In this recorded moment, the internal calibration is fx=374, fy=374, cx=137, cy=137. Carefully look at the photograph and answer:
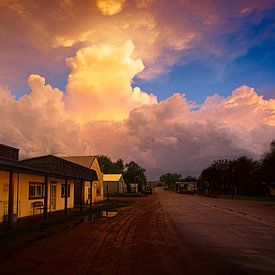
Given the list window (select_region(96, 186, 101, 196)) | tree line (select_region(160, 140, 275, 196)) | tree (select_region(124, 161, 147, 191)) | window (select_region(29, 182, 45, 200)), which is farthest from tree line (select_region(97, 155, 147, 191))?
window (select_region(29, 182, 45, 200))

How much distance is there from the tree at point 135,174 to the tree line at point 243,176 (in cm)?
3568

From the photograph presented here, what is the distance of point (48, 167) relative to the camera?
2309cm

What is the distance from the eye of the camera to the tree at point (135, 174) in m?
135

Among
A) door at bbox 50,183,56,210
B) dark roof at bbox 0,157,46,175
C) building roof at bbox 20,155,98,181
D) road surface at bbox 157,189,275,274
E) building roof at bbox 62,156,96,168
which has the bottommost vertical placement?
road surface at bbox 157,189,275,274

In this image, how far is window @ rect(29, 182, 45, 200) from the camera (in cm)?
2576

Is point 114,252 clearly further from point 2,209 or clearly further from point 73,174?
point 73,174

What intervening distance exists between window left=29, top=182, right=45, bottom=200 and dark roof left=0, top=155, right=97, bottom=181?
162 cm

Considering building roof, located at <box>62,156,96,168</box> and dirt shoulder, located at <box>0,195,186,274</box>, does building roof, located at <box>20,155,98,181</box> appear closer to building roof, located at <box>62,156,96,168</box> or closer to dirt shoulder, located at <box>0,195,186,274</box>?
dirt shoulder, located at <box>0,195,186,274</box>

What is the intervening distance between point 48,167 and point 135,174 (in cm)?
12251

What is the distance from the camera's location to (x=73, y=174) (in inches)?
1137

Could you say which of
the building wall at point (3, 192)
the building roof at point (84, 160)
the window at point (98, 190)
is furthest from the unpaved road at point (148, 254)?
the window at point (98, 190)

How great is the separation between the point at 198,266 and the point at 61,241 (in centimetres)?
644

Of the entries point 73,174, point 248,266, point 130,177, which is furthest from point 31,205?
point 130,177

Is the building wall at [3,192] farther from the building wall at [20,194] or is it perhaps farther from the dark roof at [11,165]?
the dark roof at [11,165]
